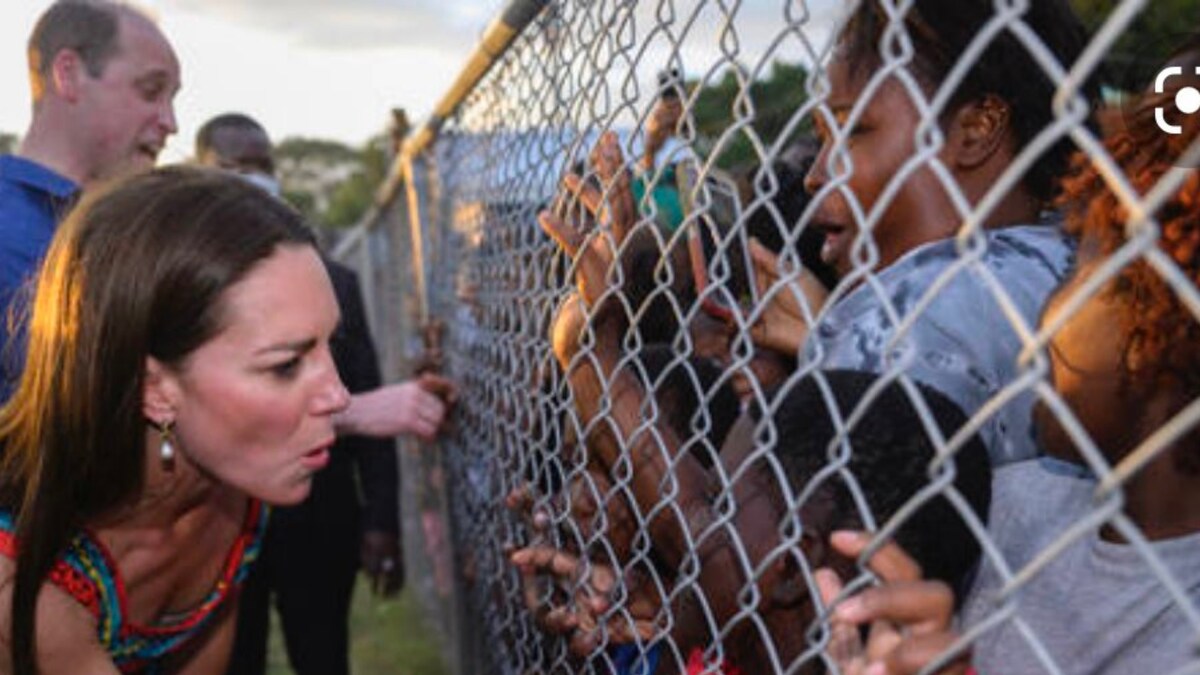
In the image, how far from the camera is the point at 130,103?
3.45 m

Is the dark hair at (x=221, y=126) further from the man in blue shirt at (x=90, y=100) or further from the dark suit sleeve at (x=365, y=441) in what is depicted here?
the man in blue shirt at (x=90, y=100)

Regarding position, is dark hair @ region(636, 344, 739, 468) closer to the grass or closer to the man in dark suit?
the man in dark suit

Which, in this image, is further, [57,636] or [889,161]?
[57,636]

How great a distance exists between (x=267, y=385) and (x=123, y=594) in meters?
0.60

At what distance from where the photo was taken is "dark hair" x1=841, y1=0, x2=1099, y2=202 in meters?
1.74

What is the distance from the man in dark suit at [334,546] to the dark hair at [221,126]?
391 millimetres

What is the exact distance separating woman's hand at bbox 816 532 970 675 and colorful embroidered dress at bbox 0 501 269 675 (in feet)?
5.10

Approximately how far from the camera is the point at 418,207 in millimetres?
4738

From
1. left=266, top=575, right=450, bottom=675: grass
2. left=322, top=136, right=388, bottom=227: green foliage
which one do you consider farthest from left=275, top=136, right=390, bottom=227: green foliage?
left=266, top=575, right=450, bottom=675: grass

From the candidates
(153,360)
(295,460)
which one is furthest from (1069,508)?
(153,360)

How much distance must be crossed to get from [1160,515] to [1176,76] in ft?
1.91

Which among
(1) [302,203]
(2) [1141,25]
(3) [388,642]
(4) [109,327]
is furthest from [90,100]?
(3) [388,642]

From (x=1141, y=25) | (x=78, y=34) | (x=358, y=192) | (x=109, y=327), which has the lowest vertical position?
(x=109, y=327)

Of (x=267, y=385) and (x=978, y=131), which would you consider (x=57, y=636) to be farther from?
(x=978, y=131)
